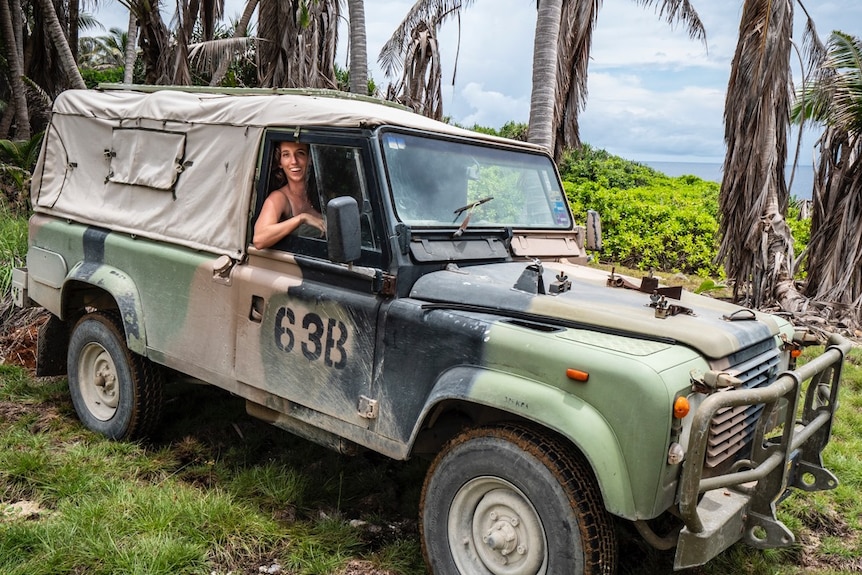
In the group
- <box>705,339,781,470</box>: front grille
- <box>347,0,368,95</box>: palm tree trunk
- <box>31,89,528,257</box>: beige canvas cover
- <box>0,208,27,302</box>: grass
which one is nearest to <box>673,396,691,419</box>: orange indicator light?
<box>705,339,781,470</box>: front grille

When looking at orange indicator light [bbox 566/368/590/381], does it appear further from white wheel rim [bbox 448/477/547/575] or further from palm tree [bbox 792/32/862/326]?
palm tree [bbox 792/32/862/326]

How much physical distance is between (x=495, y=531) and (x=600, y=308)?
1039 millimetres

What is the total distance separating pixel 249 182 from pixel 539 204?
174 cm

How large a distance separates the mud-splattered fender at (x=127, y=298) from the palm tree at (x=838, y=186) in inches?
305

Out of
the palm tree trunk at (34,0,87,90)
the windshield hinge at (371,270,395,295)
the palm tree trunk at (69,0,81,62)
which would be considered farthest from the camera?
the palm tree trunk at (69,0,81,62)

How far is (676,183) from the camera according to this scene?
17062 mm

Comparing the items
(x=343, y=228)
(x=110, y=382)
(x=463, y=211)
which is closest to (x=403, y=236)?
(x=343, y=228)

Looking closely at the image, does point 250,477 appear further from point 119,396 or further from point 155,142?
point 155,142

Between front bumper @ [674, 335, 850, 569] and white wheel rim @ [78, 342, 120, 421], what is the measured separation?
12.6ft

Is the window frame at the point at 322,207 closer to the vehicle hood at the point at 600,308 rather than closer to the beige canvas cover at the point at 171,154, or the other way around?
the beige canvas cover at the point at 171,154

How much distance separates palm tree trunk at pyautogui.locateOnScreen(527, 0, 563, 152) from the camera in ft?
25.7

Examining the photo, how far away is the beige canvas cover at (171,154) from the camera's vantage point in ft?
13.4

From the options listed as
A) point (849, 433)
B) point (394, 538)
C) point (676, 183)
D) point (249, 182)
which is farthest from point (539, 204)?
point (676, 183)

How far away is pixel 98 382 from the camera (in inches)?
201
